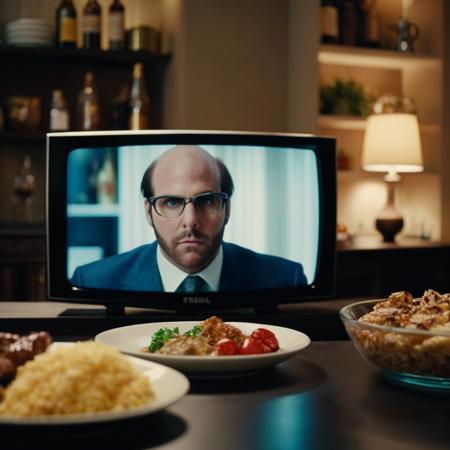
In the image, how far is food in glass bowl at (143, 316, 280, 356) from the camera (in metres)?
0.99

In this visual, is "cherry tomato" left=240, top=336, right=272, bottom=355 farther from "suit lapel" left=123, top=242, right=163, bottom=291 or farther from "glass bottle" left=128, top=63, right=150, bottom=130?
"glass bottle" left=128, top=63, right=150, bottom=130

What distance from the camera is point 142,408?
2.37 ft

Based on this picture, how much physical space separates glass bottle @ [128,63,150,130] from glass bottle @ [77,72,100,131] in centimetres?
17

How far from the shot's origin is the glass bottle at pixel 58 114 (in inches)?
144

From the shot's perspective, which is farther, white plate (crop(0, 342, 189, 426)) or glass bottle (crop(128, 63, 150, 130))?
glass bottle (crop(128, 63, 150, 130))

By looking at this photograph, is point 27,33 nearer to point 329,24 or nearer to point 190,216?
point 329,24

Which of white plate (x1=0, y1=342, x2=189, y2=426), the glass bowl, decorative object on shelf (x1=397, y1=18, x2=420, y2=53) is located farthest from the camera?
decorative object on shelf (x1=397, y1=18, x2=420, y2=53)

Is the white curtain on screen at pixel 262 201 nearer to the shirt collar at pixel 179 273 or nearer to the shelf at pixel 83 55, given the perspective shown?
the shirt collar at pixel 179 273

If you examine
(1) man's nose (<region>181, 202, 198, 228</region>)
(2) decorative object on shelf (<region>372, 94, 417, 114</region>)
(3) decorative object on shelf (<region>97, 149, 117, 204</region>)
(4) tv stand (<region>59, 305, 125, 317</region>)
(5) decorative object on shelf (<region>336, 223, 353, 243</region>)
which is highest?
(2) decorative object on shelf (<region>372, 94, 417, 114</region>)

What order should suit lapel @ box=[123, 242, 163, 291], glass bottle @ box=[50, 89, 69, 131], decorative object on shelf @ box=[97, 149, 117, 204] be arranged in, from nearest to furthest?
decorative object on shelf @ box=[97, 149, 117, 204] → suit lapel @ box=[123, 242, 163, 291] → glass bottle @ box=[50, 89, 69, 131]

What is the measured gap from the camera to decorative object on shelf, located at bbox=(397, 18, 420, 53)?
3984 mm

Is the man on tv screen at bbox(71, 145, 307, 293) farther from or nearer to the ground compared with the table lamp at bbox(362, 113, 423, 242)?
nearer to the ground

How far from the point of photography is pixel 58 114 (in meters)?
3.68

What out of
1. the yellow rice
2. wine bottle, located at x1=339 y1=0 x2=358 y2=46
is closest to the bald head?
the yellow rice
